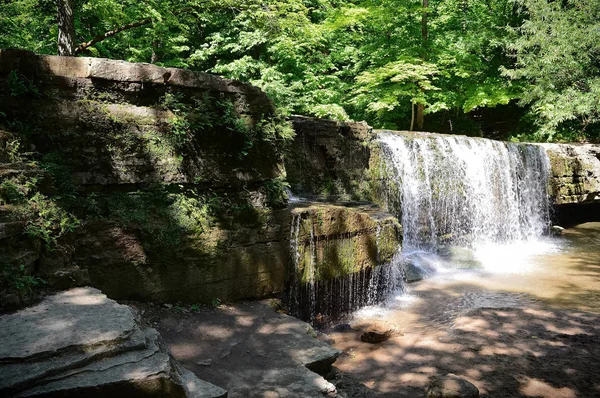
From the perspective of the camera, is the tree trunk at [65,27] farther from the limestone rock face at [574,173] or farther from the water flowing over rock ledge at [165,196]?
the limestone rock face at [574,173]

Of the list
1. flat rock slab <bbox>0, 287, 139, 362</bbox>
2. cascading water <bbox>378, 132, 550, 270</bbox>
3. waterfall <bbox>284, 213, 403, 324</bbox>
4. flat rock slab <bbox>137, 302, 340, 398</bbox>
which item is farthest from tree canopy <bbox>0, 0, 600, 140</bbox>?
flat rock slab <bbox>0, 287, 139, 362</bbox>

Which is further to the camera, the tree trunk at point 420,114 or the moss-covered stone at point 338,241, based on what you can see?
the tree trunk at point 420,114

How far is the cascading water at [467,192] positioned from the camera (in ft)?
32.9

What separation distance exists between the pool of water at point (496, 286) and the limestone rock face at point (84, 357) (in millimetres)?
4318

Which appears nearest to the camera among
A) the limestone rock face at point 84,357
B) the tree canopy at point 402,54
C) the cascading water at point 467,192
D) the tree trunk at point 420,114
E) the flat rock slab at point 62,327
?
the limestone rock face at point 84,357

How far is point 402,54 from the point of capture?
1485 centimetres

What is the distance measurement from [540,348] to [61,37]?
32.4 ft

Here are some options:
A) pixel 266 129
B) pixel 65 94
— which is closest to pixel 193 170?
pixel 266 129

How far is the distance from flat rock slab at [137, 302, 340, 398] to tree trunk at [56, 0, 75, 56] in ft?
20.9

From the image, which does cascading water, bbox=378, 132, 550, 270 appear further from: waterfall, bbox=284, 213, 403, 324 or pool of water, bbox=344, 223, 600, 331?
waterfall, bbox=284, 213, 403, 324

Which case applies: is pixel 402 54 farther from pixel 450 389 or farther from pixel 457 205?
pixel 450 389

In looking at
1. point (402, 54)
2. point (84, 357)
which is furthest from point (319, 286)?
point (402, 54)

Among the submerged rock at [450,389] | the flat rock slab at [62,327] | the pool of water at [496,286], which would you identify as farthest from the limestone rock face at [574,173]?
the flat rock slab at [62,327]

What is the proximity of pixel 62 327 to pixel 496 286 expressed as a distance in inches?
307
